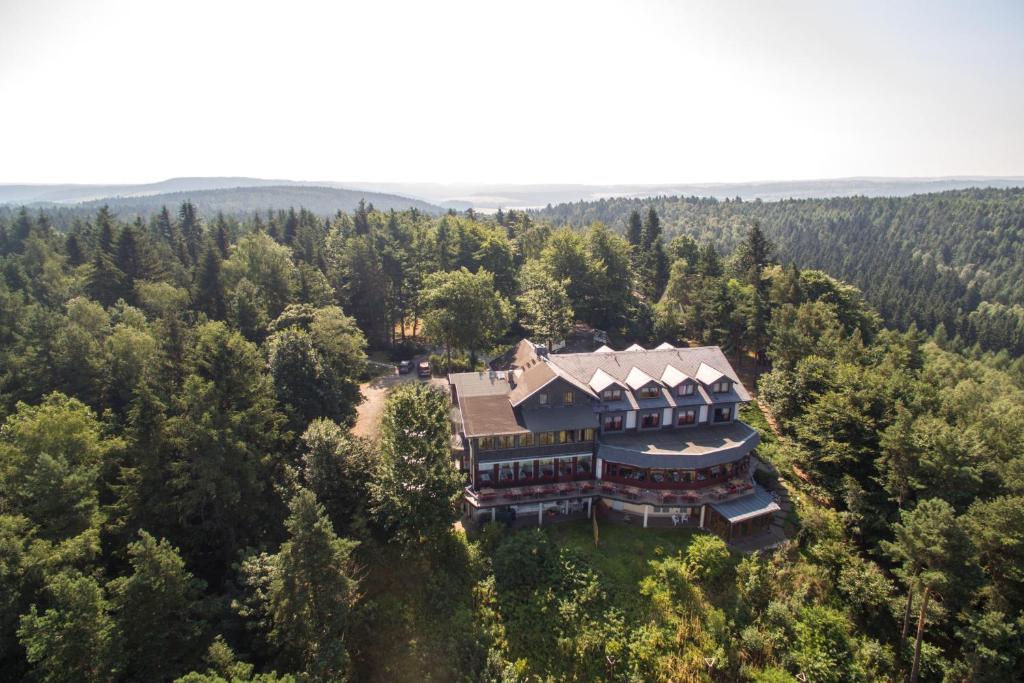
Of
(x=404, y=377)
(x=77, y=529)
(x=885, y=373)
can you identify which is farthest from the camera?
(x=404, y=377)

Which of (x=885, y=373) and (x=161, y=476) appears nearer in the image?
(x=161, y=476)

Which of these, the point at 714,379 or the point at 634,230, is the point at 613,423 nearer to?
the point at 714,379

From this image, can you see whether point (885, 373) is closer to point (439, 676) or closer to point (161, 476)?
point (439, 676)

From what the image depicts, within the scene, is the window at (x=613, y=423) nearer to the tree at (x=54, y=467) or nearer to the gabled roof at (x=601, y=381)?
the gabled roof at (x=601, y=381)

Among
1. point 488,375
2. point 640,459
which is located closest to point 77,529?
point 488,375

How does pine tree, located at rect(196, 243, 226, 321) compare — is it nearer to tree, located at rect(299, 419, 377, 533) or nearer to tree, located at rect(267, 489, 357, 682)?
tree, located at rect(299, 419, 377, 533)

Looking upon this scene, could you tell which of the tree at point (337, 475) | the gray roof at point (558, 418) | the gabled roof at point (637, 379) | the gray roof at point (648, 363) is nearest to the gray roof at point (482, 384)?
the gray roof at point (558, 418)

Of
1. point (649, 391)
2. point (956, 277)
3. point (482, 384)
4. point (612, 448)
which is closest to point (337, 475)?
point (482, 384)
